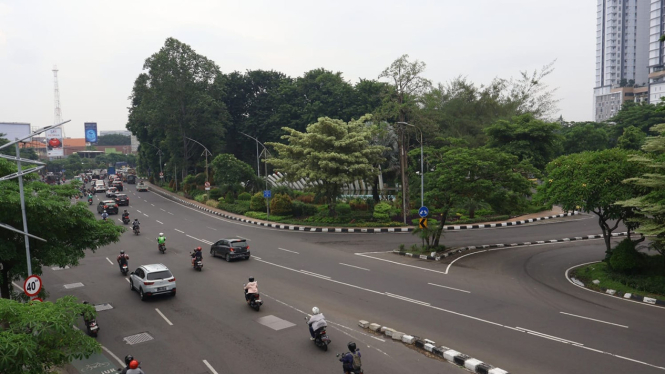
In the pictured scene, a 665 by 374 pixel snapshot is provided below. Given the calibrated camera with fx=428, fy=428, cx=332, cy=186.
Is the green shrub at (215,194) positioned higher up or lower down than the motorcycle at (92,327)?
higher up

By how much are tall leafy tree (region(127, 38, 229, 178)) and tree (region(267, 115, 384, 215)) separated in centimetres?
2871

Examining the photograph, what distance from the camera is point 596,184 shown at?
16969 mm

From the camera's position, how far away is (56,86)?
→ 160m

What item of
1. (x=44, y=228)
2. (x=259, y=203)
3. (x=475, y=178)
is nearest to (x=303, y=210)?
(x=259, y=203)

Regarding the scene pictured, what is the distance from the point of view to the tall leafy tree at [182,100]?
5688 cm

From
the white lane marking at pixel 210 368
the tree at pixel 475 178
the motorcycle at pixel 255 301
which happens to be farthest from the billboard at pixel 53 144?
the white lane marking at pixel 210 368

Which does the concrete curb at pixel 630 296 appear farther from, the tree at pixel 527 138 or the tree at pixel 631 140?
the tree at pixel 631 140

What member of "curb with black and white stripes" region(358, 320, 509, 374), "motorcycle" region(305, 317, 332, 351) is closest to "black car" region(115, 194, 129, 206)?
"curb with black and white stripes" region(358, 320, 509, 374)

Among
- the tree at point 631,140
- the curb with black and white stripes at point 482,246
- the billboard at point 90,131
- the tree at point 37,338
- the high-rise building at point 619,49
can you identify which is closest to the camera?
the tree at point 37,338

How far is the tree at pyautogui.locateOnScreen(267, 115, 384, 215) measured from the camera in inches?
1264

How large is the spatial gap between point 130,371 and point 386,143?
38.4 metres

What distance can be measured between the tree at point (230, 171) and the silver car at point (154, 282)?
31160 millimetres

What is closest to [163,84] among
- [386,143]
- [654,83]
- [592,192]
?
[386,143]

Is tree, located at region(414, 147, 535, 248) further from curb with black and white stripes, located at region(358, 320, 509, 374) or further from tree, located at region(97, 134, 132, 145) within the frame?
tree, located at region(97, 134, 132, 145)
